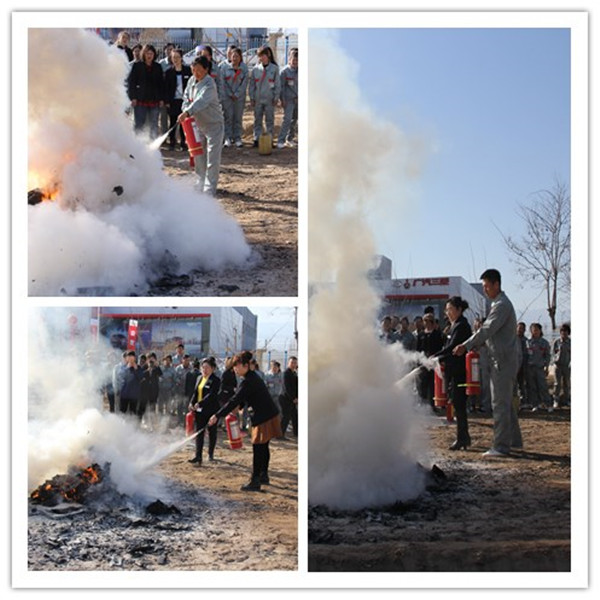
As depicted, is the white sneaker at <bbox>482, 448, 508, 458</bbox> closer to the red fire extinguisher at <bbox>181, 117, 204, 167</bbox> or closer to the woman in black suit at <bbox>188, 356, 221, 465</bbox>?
the woman in black suit at <bbox>188, 356, 221, 465</bbox>

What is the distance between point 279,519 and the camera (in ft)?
16.6

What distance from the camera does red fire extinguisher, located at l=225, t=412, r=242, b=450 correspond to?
222 inches

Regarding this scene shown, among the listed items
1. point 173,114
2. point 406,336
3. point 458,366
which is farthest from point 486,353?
point 173,114

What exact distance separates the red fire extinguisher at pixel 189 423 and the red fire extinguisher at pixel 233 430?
2.18ft

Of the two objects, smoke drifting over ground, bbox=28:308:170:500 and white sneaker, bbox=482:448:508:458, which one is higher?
smoke drifting over ground, bbox=28:308:170:500

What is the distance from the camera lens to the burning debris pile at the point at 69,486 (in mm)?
5195

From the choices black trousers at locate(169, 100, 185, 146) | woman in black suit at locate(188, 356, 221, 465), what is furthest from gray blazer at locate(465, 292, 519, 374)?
black trousers at locate(169, 100, 185, 146)

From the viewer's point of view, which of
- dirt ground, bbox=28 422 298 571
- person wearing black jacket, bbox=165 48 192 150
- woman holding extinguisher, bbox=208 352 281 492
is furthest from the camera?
person wearing black jacket, bbox=165 48 192 150

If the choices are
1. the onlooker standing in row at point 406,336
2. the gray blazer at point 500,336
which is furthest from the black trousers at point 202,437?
the gray blazer at point 500,336

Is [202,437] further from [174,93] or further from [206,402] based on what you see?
[174,93]

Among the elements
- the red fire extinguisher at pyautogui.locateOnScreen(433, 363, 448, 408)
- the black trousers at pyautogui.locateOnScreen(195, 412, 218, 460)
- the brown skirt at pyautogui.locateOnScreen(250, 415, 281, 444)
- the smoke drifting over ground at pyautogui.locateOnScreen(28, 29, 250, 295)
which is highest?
the smoke drifting over ground at pyautogui.locateOnScreen(28, 29, 250, 295)

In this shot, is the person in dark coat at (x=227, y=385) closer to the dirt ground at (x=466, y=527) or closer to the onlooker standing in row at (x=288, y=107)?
the dirt ground at (x=466, y=527)
